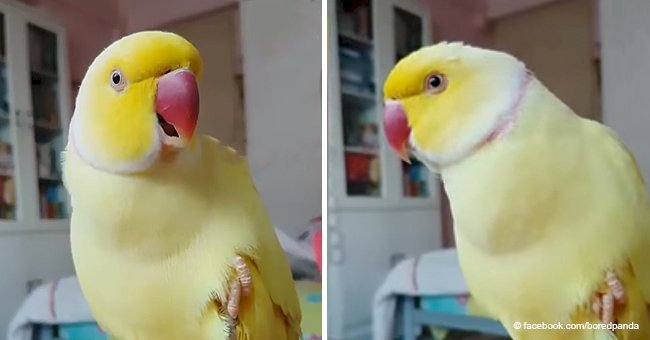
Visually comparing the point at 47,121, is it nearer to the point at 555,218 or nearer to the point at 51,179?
the point at 51,179

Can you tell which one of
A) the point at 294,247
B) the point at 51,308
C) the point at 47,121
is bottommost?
the point at 51,308

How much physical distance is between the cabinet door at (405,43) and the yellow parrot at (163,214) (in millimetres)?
270

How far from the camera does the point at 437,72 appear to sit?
137 centimetres

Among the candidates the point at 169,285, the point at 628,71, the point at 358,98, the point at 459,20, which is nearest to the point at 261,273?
the point at 169,285

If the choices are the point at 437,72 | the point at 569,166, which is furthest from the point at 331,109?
the point at 569,166

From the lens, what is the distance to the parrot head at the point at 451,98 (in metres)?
1.33

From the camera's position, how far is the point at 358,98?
1478 mm

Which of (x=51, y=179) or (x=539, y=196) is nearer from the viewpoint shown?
(x=539, y=196)

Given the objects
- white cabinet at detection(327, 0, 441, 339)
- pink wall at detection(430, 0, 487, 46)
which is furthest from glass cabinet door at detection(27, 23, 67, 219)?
pink wall at detection(430, 0, 487, 46)

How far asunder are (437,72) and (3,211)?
0.83m

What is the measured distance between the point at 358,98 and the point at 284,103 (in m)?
0.15

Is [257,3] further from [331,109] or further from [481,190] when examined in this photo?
[481,190]

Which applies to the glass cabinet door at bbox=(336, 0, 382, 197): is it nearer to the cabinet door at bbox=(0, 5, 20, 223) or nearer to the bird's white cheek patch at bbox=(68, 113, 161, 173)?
the bird's white cheek patch at bbox=(68, 113, 161, 173)

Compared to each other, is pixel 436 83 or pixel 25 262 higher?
pixel 436 83
